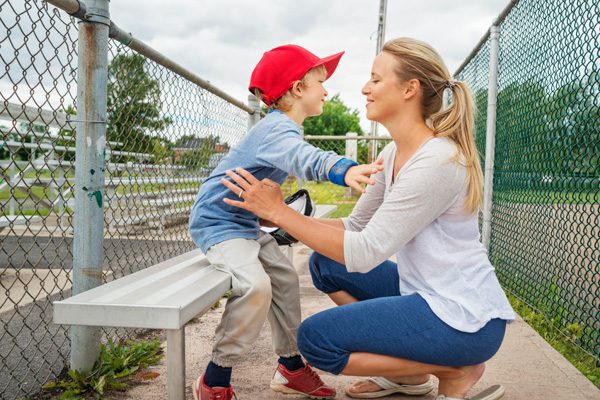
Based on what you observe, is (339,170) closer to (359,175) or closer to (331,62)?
(359,175)

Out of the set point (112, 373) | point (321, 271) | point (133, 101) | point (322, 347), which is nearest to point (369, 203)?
point (321, 271)

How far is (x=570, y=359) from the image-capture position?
123 inches

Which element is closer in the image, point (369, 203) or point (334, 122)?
point (369, 203)

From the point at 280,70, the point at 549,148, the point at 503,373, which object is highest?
the point at 280,70

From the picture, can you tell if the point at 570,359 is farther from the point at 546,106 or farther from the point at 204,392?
the point at 204,392

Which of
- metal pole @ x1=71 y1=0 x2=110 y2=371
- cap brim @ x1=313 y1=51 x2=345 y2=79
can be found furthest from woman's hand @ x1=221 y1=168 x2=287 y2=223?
cap brim @ x1=313 y1=51 x2=345 y2=79

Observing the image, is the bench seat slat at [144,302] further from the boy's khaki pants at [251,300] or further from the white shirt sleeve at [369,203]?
the white shirt sleeve at [369,203]

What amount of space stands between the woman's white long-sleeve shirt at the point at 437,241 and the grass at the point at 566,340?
Answer: 3.80 feet

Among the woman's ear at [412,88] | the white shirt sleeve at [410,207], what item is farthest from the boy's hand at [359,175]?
the woman's ear at [412,88]

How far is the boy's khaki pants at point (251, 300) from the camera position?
216 centimetres

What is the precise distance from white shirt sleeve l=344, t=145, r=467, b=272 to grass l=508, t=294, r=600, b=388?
1432mm

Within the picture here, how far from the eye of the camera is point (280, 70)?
2.55 metres

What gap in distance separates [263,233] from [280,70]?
2.51 ft

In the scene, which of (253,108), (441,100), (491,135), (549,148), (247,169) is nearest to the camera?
(441,100)
